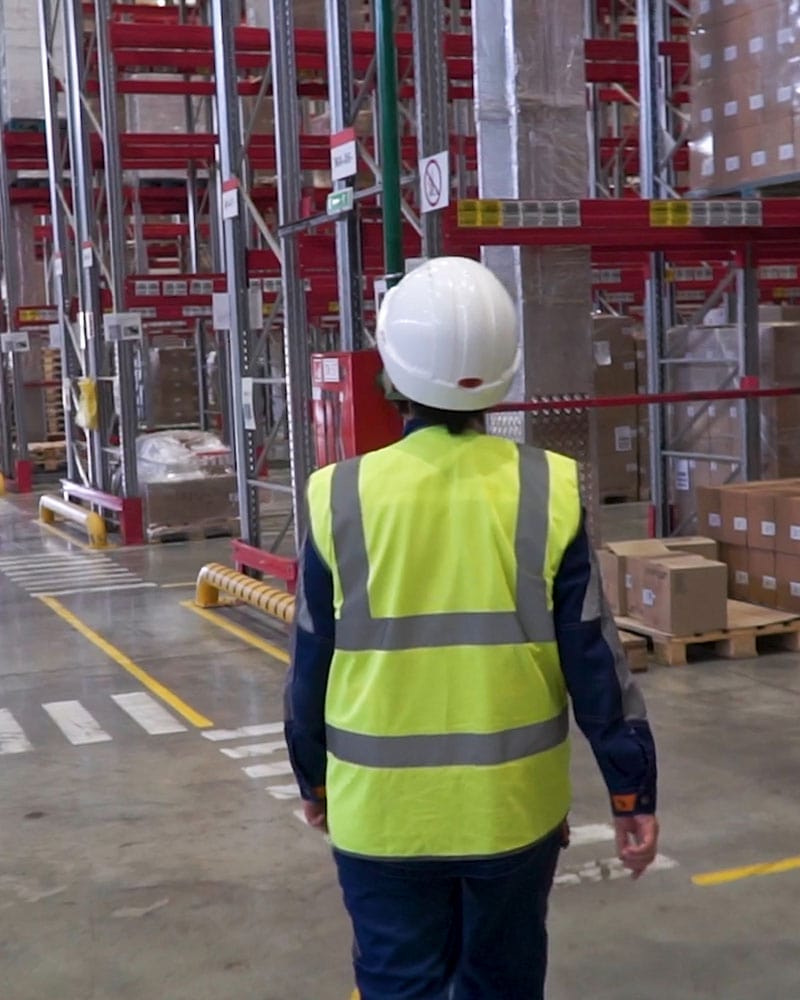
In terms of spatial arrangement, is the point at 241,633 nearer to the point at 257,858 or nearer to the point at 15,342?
the point at 257,858

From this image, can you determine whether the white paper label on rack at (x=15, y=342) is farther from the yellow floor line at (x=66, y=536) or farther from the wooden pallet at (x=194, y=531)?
the wooden pallet at (x=194, y=531)

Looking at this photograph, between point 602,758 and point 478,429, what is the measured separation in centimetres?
66

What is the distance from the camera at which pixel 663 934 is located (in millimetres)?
4102

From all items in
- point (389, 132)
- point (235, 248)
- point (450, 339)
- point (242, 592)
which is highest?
point (389, 132)

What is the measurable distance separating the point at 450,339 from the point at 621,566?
5840 millimetres

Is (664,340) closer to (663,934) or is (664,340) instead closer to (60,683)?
(60,683)

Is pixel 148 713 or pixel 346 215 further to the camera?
pixel 346 215

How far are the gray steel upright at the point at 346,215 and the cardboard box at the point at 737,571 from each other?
109 inches

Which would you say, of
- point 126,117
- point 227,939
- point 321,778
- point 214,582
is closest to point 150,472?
point 214,582

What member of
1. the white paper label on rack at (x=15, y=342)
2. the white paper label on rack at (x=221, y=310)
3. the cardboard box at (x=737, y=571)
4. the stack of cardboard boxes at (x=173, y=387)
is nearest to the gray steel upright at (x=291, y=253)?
the white paper label on rack at (x=221, y=310)

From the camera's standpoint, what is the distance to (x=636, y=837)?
2525 millimetres

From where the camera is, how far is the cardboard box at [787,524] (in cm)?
814

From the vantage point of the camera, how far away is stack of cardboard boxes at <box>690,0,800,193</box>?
827 centimetres

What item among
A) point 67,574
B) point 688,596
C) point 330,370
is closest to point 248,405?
point 330,370
